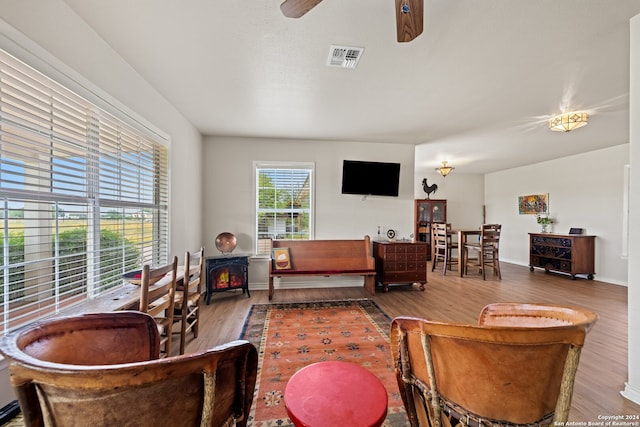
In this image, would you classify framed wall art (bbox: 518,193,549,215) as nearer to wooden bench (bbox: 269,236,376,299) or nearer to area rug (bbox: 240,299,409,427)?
wooden bench (bbox: 269,236,376,299)

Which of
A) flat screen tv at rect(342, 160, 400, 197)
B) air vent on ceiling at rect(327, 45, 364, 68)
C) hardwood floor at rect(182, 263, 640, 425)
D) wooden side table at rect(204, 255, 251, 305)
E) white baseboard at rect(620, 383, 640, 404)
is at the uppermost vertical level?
air vent on ceiling at rect(327, 45, 364, 68)

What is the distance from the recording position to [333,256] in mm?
4281

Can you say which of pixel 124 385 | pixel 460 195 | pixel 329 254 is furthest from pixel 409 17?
pixel 460 195

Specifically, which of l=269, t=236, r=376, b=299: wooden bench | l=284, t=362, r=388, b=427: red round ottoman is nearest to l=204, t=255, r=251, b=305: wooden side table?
l=269, t=236, r=376, b=299: wooden bench

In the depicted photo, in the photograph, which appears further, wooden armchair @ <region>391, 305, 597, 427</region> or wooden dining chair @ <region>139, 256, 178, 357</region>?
wooden dining chair @ <region>139, 256, 178, 357</region>

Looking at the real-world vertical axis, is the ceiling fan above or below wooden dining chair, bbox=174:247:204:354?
above

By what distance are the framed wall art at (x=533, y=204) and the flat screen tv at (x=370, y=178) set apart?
4154 millimetres

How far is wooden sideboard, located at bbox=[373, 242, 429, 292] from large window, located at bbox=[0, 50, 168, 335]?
336 centimetres

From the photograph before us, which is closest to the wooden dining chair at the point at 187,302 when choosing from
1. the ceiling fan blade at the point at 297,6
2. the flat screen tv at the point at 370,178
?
the ceiling fan blade at the point at 297,6

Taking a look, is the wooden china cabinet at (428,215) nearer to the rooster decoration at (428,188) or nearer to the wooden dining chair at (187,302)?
the rooster decoration at (428,188)

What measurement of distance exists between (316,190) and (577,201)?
5.61m

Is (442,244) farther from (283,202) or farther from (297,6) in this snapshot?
(297,6)

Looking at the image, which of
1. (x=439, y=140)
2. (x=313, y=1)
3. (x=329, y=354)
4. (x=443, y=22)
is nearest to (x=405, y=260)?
(x=439, y=140)

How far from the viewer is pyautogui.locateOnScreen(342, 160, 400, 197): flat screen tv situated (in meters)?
4.56
